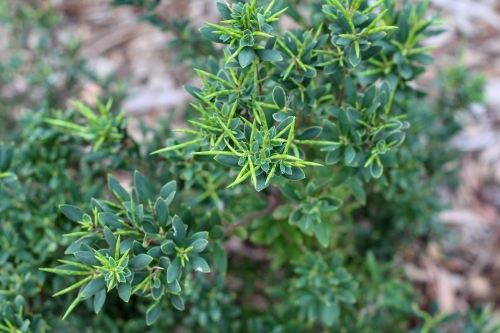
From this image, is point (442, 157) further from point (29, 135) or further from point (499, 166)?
point (29, 135)

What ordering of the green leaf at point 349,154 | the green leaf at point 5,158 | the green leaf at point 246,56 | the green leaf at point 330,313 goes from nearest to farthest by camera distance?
the green leaf at point 246,56
the green leaf at point 349,154
the green leaf at point 5,158
the green leaf at point 330,313

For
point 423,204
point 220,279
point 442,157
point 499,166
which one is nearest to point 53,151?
point 220,279

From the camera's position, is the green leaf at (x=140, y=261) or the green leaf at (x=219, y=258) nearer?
the green leaf at (x=140, y=261)

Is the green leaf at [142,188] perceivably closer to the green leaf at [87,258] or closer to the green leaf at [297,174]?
the green leaf at [87,258]

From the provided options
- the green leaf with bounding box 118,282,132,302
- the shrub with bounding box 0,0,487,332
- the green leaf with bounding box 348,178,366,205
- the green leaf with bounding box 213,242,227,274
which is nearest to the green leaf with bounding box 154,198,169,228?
the shrub with bounding box 0,0,487,332

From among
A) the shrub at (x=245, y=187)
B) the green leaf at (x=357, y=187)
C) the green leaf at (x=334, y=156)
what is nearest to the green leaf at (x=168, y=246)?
the shrub at (x=245, y=187)

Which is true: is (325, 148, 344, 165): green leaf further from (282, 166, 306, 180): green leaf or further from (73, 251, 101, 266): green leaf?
(73, 251, 101, 266): green leaf
